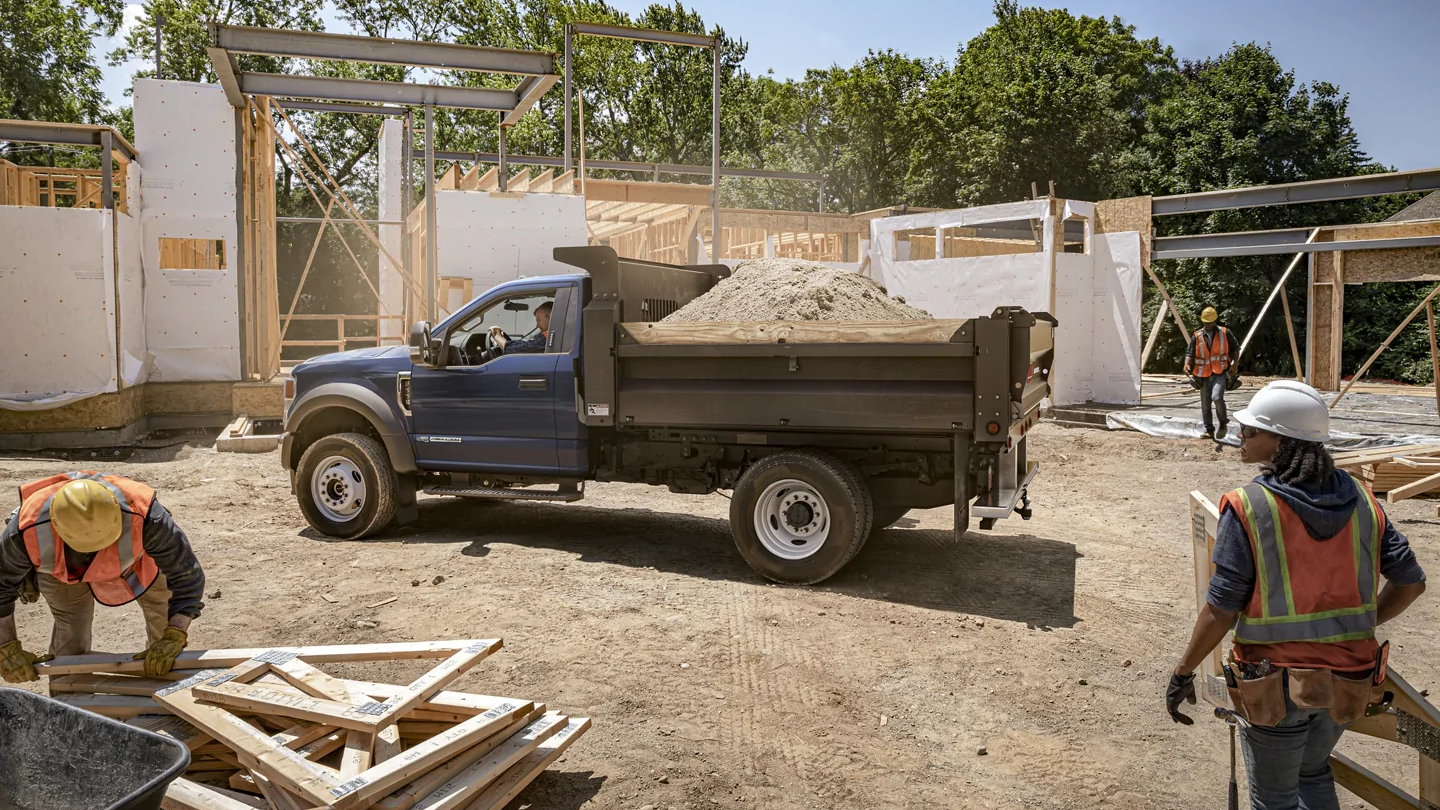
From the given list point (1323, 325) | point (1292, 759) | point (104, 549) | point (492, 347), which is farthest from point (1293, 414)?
point (1323, 325)

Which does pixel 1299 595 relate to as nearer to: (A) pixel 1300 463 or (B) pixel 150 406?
(A) pixel 1300 463

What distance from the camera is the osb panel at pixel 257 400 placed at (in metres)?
15.0

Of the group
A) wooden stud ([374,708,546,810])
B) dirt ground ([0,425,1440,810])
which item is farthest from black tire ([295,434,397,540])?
wooden stud ([374,708,546,810])

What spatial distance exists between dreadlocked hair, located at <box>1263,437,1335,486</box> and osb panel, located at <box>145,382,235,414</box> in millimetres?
15917

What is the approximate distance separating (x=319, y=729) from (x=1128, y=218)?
57.2ft

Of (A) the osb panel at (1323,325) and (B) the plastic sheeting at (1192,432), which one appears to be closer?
(B) the plastic sheeting at (1192,432)

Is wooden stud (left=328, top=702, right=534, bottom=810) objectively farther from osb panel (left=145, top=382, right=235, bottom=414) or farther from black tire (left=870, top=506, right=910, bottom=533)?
osb panel (left=145, top=382, right=235, bottom=414)

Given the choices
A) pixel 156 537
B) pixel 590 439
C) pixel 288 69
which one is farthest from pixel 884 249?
pixel 288 69

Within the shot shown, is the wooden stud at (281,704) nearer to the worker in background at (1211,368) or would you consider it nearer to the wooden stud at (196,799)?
the wooden stud at (196,799)

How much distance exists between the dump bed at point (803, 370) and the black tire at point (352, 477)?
6.52ft

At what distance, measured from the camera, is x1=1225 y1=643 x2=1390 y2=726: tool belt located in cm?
286

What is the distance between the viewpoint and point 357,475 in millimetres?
8539

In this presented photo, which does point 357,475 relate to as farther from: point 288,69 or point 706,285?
point 288,69

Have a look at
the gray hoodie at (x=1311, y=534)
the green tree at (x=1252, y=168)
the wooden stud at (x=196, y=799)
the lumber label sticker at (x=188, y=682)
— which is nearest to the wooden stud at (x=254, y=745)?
the lumber label sticker at (x=188, y=682)
